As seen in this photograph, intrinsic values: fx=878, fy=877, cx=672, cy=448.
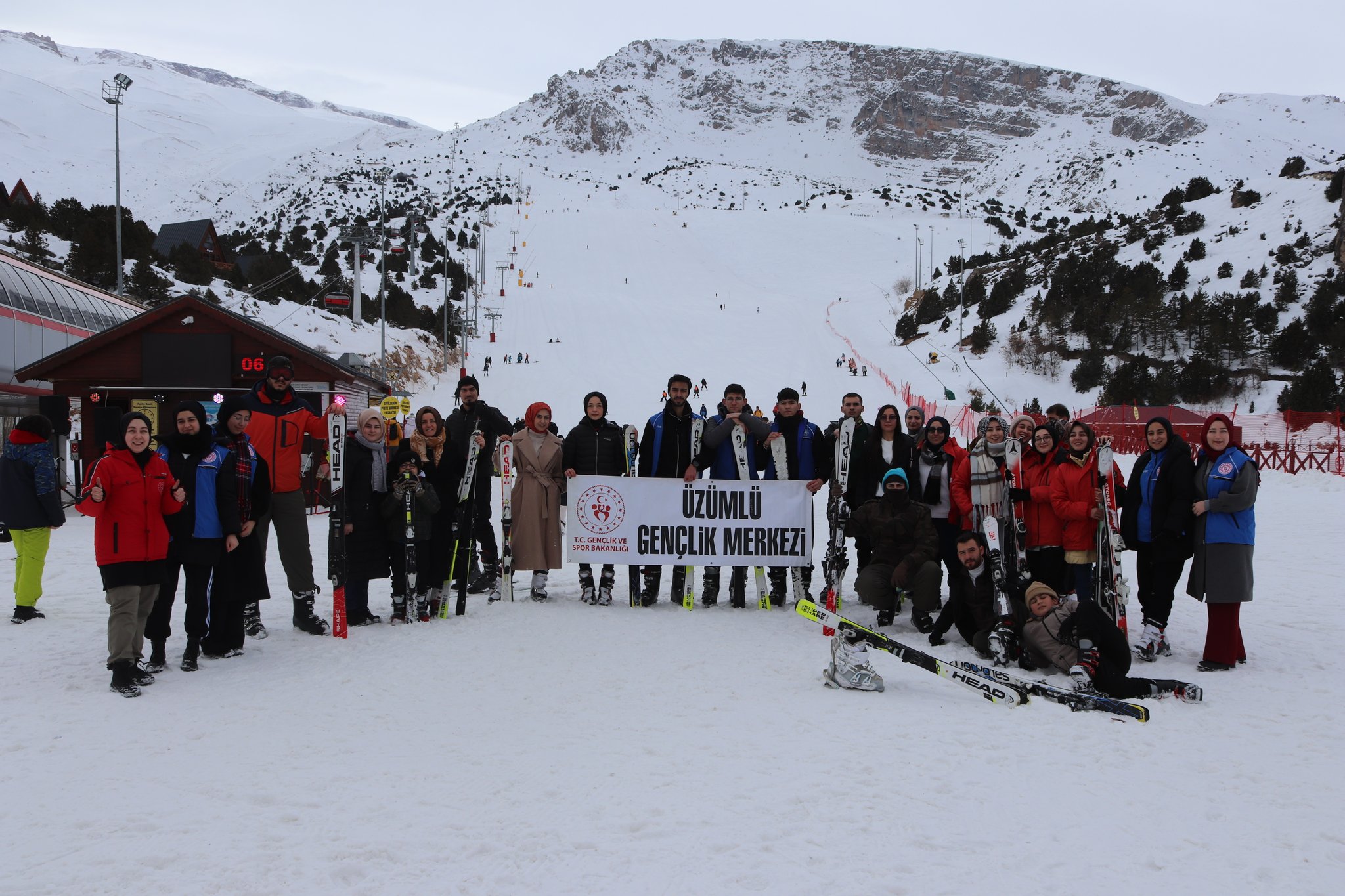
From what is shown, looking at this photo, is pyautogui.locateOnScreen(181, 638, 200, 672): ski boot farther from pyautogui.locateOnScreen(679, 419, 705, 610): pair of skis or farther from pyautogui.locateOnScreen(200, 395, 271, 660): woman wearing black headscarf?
pyautogui.locateOnScreen(679, 419, 705, 610): pair of skis

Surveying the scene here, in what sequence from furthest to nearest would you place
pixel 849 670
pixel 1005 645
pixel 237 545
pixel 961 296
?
pixel 961 296 < pixel 1005 645 < pixel 237 545 < pixel 849 670

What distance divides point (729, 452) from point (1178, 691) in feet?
13.9

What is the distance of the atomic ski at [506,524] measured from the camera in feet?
26.6

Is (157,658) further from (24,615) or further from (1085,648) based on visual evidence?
(1085,648)

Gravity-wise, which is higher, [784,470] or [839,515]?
[784,470]

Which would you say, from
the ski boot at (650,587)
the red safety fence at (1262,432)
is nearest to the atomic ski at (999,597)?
the ski boot at (650,587)

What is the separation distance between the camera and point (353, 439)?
23.9 feet

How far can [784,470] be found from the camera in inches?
331

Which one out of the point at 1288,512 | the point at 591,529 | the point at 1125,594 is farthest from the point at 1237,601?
the point at 1288,512

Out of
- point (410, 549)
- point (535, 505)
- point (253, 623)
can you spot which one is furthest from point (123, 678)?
point (535, 505)

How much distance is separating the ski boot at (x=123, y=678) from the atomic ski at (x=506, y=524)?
333cm

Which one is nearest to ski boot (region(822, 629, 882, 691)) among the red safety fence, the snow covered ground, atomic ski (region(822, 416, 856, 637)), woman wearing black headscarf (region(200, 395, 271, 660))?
the snow covered ground

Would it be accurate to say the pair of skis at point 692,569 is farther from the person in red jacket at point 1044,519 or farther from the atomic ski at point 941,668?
the person in red jacket at point 1044,519

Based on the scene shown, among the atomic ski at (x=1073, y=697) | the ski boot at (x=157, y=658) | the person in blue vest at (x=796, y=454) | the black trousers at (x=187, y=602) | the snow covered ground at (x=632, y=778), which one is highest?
the person in blue vest at (x=796, y=454)
